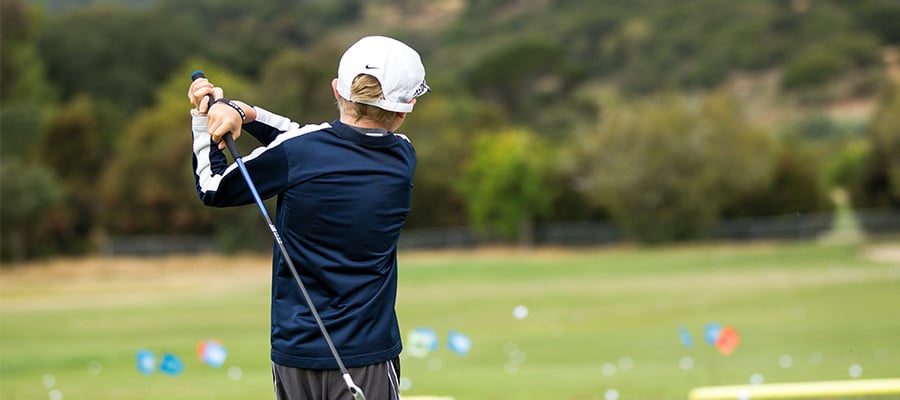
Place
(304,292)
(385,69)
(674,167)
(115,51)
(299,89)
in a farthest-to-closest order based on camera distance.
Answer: (115,51) → (299,89) → (674,167) → (385,69) → (304,292)

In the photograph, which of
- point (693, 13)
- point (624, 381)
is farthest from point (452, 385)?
point (693, 13)

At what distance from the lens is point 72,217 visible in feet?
178

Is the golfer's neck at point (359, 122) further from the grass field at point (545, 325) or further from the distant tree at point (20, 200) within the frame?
the distant tree at point (20, 200)

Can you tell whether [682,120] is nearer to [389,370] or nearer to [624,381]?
[624,381]

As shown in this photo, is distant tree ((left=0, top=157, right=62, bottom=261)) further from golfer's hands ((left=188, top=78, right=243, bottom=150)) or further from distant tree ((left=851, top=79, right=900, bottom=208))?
golfer's hands ((left=188, top=78, right=243, bottom=150))

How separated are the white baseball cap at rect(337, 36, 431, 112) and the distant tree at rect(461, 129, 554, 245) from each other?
44977 mm

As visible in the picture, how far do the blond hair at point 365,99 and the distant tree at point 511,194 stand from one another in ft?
147

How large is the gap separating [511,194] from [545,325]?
2991cm

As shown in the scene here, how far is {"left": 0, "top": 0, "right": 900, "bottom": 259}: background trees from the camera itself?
45.6 m

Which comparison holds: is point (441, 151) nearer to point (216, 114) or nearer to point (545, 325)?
point (545, 325)

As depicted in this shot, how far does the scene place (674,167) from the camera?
148ft

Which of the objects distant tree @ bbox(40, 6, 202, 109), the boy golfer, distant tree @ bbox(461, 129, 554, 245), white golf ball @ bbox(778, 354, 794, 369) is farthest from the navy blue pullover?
distant tree @ bbox(40, 6, 202, 109)

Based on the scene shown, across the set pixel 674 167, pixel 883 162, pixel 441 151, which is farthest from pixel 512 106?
pixel 883 162

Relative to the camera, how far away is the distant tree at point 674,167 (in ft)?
146
